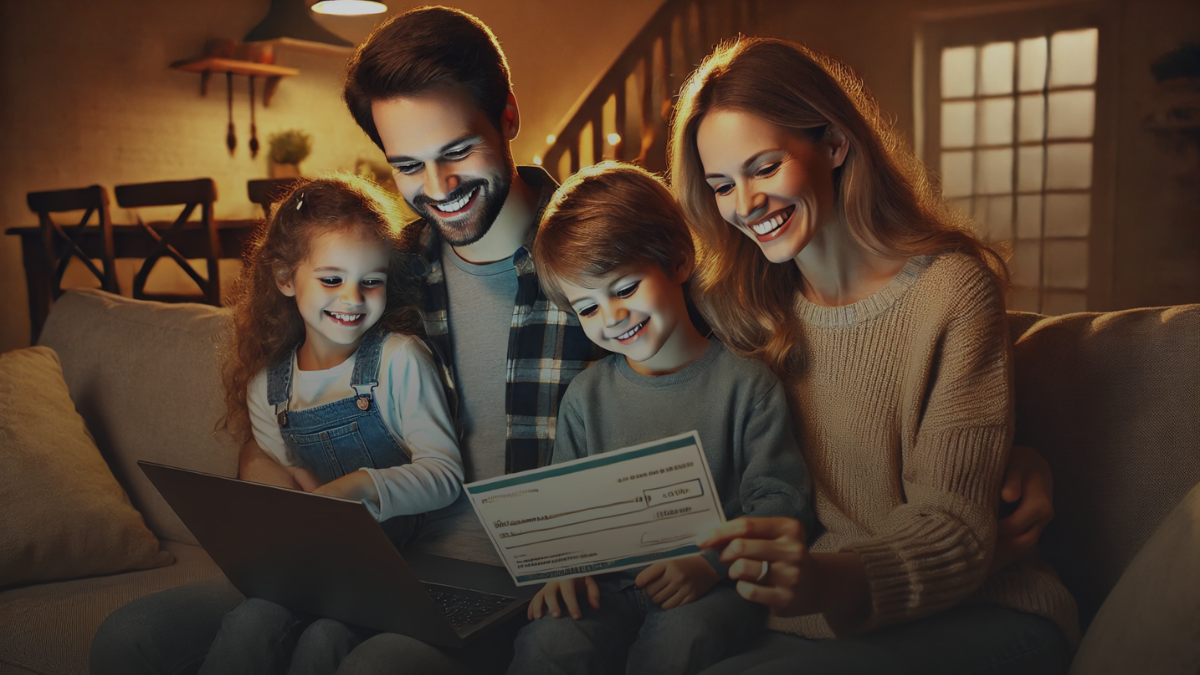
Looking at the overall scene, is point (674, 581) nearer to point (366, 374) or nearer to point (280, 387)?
point (366, 374)

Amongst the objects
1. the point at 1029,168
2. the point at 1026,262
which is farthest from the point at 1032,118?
the point at 1026,262

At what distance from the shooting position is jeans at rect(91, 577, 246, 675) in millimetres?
1049

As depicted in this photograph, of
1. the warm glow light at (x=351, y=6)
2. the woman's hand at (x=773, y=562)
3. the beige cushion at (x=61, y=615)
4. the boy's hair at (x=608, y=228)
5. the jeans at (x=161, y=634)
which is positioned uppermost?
the warm glow light at (x=351, y=6)

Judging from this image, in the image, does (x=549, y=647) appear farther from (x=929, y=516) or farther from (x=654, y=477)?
(x=929, y=516)

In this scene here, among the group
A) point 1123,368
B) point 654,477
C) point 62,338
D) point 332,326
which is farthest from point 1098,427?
point 62,338

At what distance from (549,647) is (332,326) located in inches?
19.0

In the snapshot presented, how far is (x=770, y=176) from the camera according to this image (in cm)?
→ 98

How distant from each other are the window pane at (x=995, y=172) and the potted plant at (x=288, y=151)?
278 cm

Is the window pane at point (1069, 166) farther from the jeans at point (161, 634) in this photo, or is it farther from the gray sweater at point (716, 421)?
the jeans at point (161, 634)

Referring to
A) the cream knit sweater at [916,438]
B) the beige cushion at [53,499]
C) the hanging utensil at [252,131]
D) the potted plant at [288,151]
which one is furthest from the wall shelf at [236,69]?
the cream knit sweater at [916,438]

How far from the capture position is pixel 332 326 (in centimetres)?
116

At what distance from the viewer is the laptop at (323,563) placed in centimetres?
91

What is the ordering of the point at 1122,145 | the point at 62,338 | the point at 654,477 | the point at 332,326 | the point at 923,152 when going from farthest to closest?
the point at 923,152, the point at 1122,145, the point at 62,338, the point at 332,326, the point at 654,477

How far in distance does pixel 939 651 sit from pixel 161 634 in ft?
2.72
